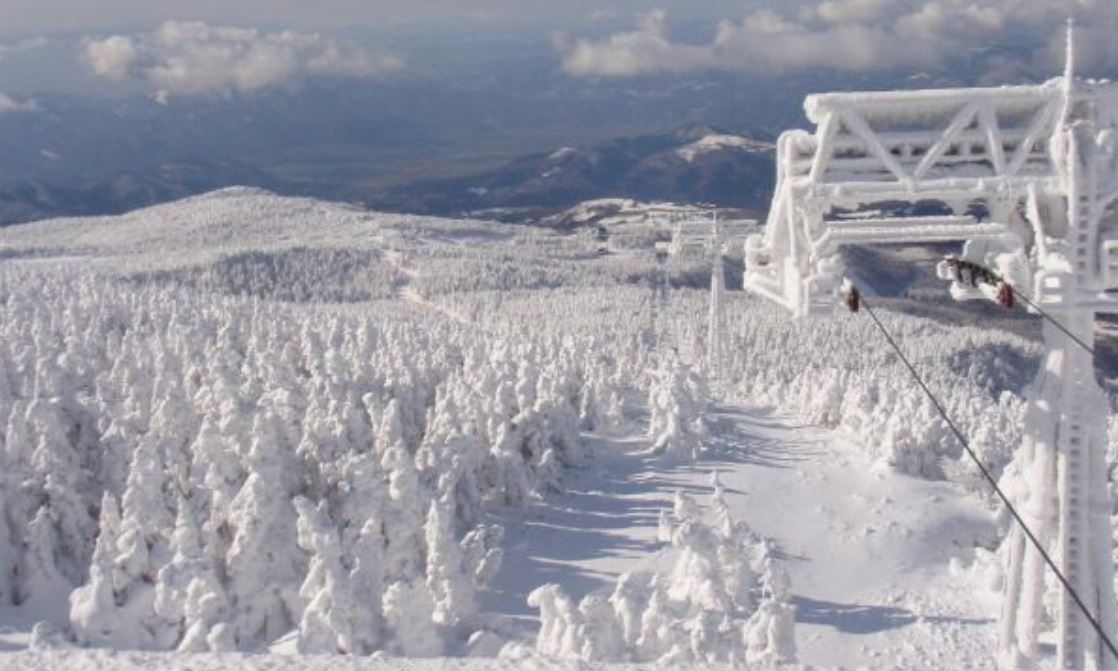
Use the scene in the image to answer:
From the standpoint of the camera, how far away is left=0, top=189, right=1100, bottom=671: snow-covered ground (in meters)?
26.4

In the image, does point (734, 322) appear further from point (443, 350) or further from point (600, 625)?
point (600, 625)

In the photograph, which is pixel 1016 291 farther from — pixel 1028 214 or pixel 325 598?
pixel 325 598

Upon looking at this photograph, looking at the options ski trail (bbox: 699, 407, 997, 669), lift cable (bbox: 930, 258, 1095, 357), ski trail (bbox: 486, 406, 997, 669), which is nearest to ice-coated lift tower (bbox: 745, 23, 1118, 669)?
lift cable (bbox: 930, 258, 1095, 357)

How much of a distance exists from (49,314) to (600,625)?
70.6 metres

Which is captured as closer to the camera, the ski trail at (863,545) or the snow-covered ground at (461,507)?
the snow-covered ground at (461,507)

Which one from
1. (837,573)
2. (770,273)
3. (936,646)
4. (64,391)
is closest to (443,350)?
(64,391)

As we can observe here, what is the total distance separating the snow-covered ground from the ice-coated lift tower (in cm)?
512

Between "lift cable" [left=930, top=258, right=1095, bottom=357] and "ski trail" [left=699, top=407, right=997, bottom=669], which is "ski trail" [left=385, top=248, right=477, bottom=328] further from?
"lift cable" [left=930, top=258, right=1095, bottom=357]

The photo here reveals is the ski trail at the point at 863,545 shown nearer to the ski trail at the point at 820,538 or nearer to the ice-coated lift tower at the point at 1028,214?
the ski trail at the point at 820,538

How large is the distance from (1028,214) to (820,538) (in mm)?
30471

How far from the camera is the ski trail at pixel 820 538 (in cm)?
3359

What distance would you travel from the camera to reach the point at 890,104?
1137 cm

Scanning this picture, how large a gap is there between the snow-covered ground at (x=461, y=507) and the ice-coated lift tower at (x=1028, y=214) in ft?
16.8

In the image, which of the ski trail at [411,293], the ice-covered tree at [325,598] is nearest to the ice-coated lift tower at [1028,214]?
the ice-covered tree at [325,598]
